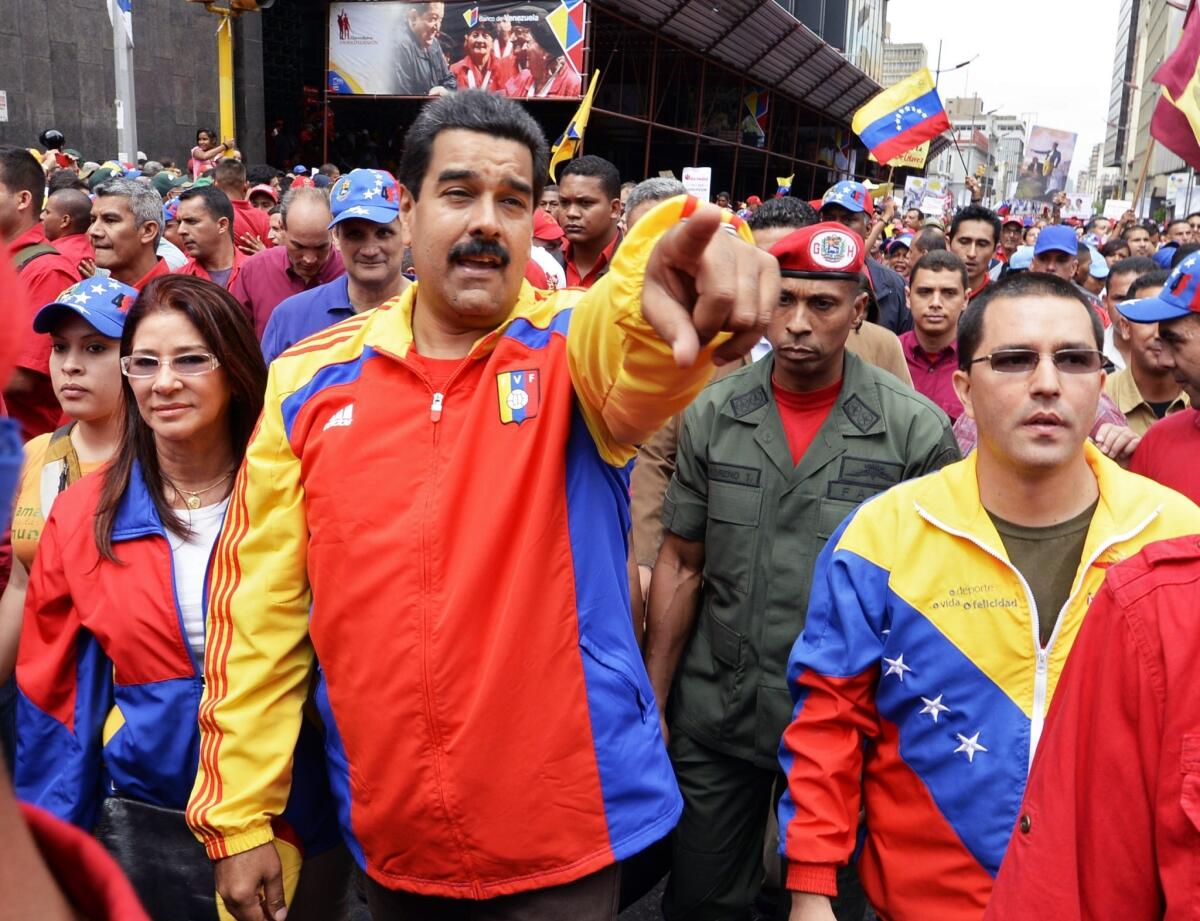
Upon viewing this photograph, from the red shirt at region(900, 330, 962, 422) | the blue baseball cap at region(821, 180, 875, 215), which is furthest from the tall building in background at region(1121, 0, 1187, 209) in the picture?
the red shirt at region(900, 330, 962, 422)

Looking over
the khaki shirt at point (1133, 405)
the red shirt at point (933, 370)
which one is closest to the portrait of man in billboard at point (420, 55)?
the red shirt at point (933, 370)

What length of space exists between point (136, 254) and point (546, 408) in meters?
4.64

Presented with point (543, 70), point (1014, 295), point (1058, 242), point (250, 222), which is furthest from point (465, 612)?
point (543, 70)

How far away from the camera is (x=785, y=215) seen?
4336 mm

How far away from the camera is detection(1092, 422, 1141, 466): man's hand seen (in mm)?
3625

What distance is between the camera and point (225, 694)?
230 cm

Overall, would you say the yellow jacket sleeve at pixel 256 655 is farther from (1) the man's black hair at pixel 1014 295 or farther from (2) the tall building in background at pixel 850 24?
(2) the tall building in background at pixel 850 24

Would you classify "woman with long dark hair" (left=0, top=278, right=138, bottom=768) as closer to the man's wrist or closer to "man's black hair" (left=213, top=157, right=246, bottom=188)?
the man's wrist

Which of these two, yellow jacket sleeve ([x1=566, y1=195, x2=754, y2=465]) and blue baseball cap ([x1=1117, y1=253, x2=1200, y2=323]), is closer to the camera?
yellow jacket sleeve ([x1=566, y1=195, x2=754, y2=465])

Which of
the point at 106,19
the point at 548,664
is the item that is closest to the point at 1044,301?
the point at 548,664

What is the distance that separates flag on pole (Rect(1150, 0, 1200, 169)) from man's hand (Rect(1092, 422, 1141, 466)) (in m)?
1.69

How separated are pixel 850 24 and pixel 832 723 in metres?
46.7

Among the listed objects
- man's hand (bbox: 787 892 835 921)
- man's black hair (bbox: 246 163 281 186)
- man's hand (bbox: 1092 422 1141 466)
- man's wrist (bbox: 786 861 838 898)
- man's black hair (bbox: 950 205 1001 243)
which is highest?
man's black hair (bbox: 246 163 281 186)

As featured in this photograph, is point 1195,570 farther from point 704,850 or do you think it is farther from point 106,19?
point 106,19
